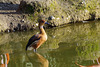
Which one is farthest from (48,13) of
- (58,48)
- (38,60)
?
(38,60)

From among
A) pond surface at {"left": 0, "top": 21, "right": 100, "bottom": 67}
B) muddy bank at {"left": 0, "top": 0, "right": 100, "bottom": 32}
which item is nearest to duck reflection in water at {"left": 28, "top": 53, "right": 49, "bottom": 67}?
pond surface at {"left": 0, "top": 21, "right": 100, "bottom": 67}

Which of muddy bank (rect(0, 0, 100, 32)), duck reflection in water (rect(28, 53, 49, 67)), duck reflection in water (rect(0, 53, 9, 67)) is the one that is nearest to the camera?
duck reflection in water (rect(28, 53, 49, 67))

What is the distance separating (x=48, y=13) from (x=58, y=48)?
406 cm

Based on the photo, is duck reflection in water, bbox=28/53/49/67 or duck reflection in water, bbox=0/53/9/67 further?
duck reflection in water, bbox=0/53/9/67

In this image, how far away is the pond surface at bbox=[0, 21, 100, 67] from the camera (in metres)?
6.41

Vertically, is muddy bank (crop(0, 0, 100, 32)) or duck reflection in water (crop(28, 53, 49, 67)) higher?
muddy bank (crop(0, 0, 100, 32))

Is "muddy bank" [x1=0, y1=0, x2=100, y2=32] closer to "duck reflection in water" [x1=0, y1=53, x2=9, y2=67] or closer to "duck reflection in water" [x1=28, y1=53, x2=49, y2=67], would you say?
"duck reflection in water" [x1=0, y1=53, x2=9, y2=67]

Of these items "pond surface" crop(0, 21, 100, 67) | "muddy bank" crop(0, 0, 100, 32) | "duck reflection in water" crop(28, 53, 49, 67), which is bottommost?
"duck reflection in water" crop(28, 53, 49, 67)

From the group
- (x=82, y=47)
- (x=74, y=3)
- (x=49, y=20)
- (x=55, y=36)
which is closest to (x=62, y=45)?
Result: (x=82, y=47)

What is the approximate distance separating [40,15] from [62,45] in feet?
11.8

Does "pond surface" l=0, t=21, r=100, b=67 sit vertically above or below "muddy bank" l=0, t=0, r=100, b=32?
below

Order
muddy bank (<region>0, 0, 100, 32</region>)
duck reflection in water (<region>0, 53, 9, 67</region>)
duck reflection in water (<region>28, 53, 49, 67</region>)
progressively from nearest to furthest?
duck reflection in water (<region>28, 53, 49, 67</region>) → duck reflection in water (<region>0, 53, 9, 67</region>) → muddy bank (<region>0, 0, 100, 32</region>)

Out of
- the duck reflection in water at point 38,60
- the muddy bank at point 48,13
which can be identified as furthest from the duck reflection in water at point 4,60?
the muddy bank at point 48,13

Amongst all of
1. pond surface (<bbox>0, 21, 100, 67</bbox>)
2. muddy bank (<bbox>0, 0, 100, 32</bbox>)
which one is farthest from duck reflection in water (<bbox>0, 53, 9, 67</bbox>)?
muddy bank (<bbox>0, 0, 100, 32</bbox>)
